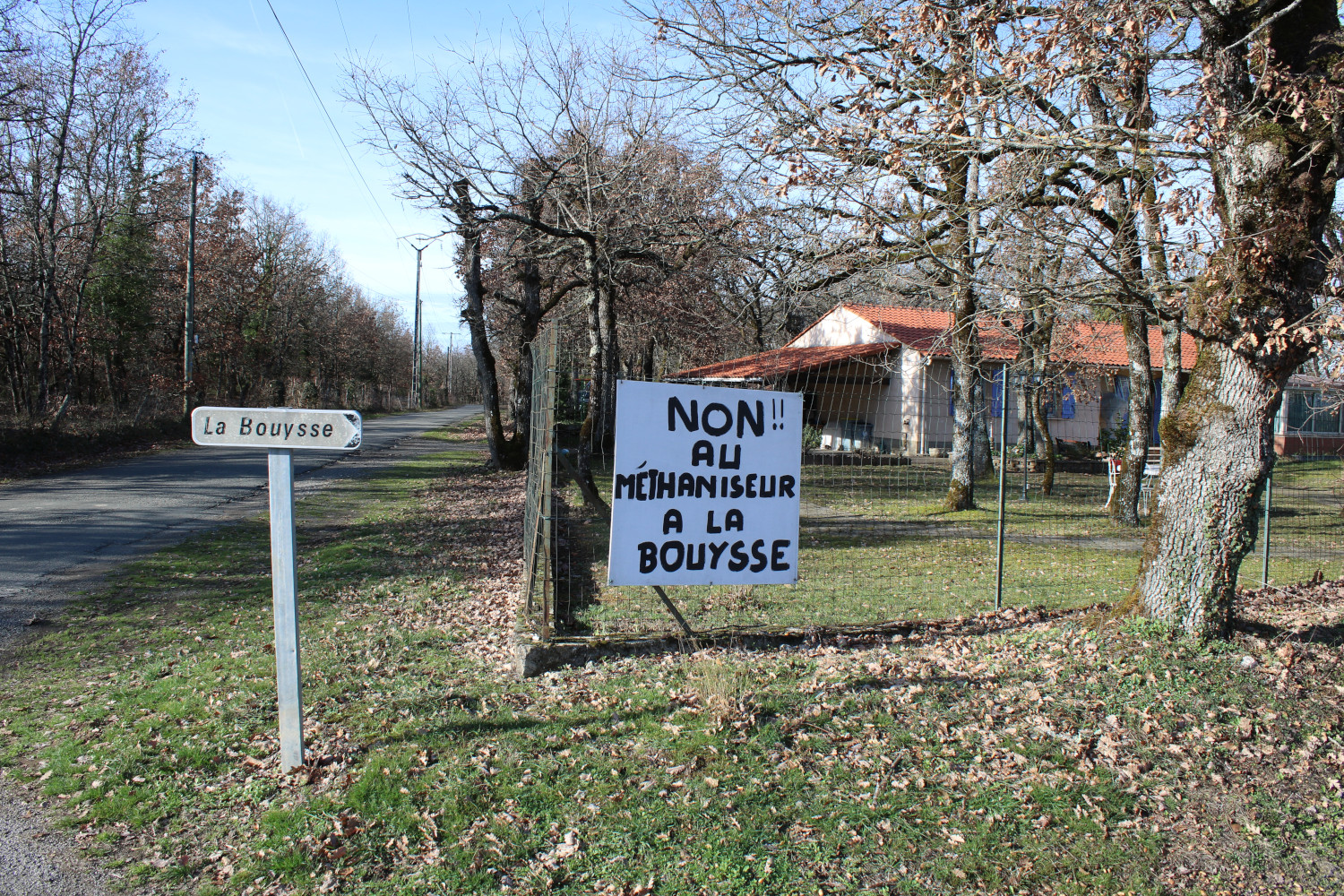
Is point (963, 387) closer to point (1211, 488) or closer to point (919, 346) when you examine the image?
point (919, 346)

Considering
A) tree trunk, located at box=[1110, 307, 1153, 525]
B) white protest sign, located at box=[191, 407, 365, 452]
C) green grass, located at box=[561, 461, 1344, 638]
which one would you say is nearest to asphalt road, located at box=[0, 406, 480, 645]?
white protest sign, located at box=[191, 407, 365, 452]

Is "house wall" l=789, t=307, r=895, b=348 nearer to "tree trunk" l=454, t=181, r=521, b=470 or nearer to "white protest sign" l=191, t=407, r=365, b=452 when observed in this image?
"tree trunk" l=454, t=181, r=521, b=470

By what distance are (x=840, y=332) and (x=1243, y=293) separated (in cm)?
2760

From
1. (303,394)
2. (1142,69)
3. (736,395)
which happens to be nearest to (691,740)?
(736,395)

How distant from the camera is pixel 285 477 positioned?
3.94m

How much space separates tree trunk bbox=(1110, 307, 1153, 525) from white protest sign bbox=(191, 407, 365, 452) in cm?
1306

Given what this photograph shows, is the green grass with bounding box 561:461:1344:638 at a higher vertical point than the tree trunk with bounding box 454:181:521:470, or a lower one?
lower

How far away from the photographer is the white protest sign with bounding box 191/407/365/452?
3.83 metres

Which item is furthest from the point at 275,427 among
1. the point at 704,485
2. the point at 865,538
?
the point at 865,538

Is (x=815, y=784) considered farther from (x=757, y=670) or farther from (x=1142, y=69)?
(x=1142, y=69)

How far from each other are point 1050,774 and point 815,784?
120 cm

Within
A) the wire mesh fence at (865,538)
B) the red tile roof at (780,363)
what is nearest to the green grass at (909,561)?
the wire mesh fence at (865,538)

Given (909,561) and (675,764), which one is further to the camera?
(909,561)

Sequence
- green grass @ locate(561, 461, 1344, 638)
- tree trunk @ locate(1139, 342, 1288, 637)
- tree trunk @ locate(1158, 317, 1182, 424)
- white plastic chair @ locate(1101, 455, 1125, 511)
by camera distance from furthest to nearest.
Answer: white plastic chair @ locate(1101, 455, 1125, 511) < tree trunk @ locate(1158, 317, 1182, 424) < green grass @ locate(561, 461, 1344, 638) < tree trunk @ locate(1139, 342, 1288, 637)
